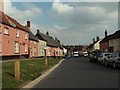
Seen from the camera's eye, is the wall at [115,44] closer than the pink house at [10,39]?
No

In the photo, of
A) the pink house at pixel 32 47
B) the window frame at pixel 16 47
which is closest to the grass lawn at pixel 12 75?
the window frame at pixel 16 47

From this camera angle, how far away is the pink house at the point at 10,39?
41.0 meters

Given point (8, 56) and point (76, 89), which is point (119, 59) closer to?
point (76, 89)

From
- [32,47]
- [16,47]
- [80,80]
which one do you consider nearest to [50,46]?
[32,47]

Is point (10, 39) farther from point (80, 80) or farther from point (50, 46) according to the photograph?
point (50, 46)

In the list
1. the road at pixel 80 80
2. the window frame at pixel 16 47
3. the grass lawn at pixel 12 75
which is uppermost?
the window frame at pixel 16 47

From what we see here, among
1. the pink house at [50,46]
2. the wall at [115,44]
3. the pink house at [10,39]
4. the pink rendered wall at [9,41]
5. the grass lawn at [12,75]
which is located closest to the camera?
the grass lawn at [12,75]

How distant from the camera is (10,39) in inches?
1773

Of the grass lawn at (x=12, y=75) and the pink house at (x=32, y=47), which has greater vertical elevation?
the pink house at (x=32, y=47)

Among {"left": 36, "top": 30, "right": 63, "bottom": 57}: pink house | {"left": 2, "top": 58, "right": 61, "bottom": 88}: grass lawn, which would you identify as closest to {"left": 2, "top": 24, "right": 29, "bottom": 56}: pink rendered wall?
{"left": 2, "top": 58, "right": 61, "bottom": 88}: grass lawn

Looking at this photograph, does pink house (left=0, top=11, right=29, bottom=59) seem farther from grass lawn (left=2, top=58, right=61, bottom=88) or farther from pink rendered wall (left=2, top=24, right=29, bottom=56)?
grass lawn (left=2, top=58, right=61, bottom=88)

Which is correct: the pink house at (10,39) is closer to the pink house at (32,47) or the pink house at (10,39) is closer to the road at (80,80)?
the pink house at (32,47)

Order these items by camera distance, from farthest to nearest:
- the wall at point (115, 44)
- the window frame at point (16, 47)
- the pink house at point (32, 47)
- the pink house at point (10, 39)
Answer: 1. the wall at point (115, 44)
2. the pink house at point (32, 47)
3. the window frame at point (16, 47)
4. the pink house at point (10, 39)

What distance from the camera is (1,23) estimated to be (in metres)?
40.2
